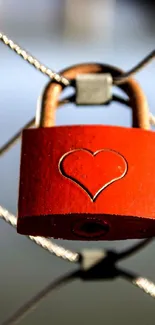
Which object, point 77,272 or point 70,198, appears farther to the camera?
point 77,272

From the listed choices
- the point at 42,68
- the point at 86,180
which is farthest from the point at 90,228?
the point at 42,68

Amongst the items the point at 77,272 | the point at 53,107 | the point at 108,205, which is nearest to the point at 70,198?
the point at 108,205

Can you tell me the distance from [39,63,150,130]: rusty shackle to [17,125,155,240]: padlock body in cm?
7

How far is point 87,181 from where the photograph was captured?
29.4 inches

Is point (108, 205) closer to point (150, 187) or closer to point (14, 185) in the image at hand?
point (150, 187)

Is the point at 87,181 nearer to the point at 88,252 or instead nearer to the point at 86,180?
the point at 86,180

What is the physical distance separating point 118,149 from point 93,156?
0.11 ft

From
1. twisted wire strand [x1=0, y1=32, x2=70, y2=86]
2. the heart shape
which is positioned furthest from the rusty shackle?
the heart shape

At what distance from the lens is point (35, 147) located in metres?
0.79

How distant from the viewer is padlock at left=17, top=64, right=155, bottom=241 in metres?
0.73

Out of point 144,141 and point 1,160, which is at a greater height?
point 144,141

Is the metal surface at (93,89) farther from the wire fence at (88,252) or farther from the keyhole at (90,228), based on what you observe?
the keyhole at (90,228)

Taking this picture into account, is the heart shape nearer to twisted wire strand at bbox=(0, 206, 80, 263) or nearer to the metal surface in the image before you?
the metal surface

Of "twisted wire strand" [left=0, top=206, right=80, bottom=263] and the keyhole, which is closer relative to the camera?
the keyhole
